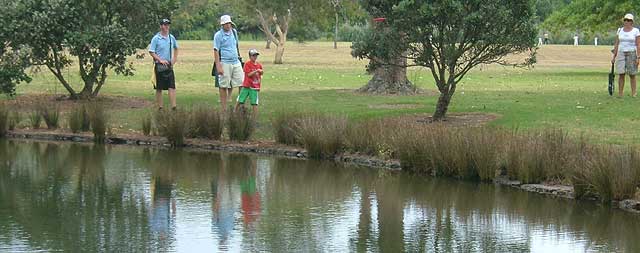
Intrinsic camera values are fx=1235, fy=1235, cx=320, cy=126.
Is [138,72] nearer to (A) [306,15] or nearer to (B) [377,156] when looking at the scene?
(A) [306,15]

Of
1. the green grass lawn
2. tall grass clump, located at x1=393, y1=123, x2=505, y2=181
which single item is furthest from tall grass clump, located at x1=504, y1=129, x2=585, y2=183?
the green grass lawn

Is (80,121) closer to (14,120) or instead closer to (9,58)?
(14,120)

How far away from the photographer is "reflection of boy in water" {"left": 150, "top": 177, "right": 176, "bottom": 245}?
10.9 m

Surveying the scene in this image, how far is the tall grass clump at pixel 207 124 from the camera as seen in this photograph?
57.8 feet

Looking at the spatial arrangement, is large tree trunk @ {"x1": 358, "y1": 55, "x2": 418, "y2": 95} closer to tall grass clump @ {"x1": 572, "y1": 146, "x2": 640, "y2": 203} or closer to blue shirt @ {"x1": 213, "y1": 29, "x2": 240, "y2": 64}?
blue shirt @ {"x1": 213, "y1": 29, "x2": 240, "y2": 64}

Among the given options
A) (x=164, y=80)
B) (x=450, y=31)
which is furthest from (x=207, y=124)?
(x=450, y=31)

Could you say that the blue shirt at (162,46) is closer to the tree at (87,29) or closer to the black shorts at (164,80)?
the black shorts at (164,80)

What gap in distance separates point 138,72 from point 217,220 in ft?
89.7

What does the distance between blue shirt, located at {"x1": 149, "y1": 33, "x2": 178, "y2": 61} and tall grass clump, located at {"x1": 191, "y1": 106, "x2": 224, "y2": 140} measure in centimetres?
273

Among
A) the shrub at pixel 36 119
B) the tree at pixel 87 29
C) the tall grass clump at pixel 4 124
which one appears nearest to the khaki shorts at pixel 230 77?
the shrub at pixel 36 119

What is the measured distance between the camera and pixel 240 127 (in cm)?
1755

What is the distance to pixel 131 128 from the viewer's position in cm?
1917

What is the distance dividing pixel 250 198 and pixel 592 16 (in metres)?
28.7

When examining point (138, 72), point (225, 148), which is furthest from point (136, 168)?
point (138, 72)
